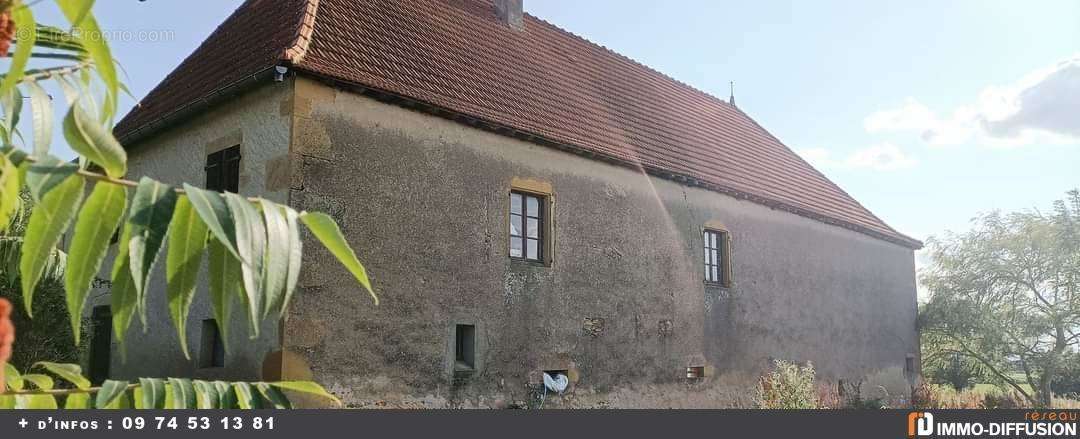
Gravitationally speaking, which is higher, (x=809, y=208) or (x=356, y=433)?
(x=809, y=208)

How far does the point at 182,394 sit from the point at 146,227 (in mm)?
619

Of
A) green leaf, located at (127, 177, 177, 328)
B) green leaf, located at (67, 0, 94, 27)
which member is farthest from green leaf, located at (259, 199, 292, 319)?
green leaf, located at (67, 0, 94, 27)

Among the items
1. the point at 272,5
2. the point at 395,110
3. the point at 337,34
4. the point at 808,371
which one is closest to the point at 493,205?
the point at 395,110

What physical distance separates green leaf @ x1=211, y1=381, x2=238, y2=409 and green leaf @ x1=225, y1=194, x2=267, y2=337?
579 mm

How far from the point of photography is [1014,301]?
21578 mm

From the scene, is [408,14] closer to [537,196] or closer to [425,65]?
[425,65]

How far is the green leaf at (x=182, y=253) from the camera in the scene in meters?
1.65

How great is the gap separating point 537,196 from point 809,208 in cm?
741

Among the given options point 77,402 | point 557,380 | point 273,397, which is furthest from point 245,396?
point 557,380

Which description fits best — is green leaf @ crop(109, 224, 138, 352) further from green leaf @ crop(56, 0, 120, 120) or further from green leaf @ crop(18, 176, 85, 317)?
green leaf @ crop(56, 0, 120, 120)

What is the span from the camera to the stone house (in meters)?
9.22

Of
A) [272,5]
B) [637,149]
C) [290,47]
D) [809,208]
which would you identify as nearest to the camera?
[290,47]

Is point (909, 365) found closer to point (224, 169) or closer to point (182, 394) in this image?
point (224, 169)

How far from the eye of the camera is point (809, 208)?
16.7 meters
